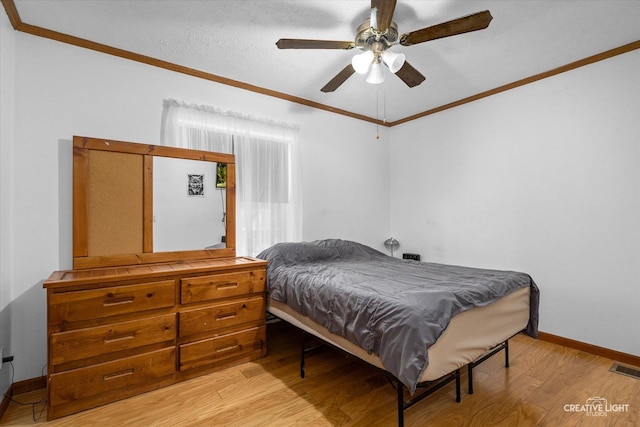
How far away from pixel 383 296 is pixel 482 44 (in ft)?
7.18

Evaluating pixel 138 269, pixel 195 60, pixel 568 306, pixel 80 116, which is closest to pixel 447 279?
pixel 568 306

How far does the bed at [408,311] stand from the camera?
59.9 inches

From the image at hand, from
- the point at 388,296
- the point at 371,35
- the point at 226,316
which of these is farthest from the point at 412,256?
the point at 371,35

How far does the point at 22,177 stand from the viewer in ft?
7.05

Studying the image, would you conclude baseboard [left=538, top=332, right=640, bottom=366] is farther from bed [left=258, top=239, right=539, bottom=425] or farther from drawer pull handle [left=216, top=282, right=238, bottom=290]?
drawer pull handle [left=216, top=282, right=238, bottom=290]

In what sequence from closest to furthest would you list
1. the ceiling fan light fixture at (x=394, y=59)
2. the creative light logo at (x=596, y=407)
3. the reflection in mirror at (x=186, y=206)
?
the creative light logo at (x=596, y=407), the ceiling fan light fixture at (x=394, y=59), the reflection in mirror at (x=186, y=206)

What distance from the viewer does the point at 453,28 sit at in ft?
5.97

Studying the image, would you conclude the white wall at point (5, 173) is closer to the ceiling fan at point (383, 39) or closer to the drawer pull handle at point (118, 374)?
the drawer pull handle at point (118, 374)

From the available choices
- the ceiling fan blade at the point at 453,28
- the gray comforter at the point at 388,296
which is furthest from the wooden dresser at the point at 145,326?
the ceiling fan blade at the point at 453,28

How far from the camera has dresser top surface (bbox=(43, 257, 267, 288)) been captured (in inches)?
74.5

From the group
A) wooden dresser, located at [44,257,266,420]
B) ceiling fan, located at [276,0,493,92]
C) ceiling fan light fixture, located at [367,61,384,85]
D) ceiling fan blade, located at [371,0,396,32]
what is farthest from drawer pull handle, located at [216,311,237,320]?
ceiling fan blade, located at [371,0,396,32]

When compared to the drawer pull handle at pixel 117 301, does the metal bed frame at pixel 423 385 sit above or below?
below

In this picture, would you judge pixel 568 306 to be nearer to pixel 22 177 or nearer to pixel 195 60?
pixel 195 60

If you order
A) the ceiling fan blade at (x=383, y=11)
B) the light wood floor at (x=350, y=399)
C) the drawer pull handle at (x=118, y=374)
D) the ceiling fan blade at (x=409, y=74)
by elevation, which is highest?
the ceiling fan blade at (x=383, y=11)
